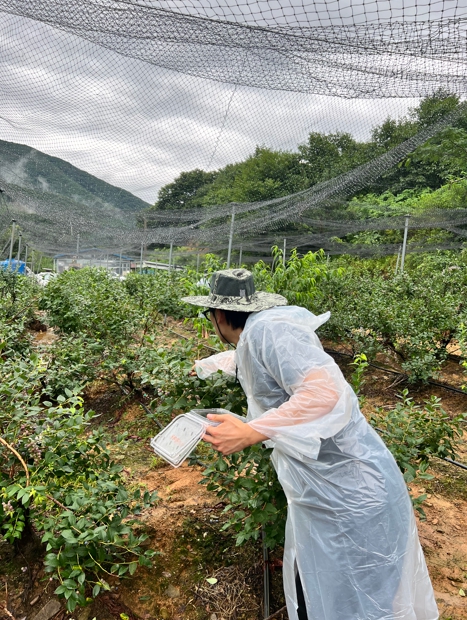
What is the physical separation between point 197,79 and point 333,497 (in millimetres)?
3974

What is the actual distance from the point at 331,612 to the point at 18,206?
956 centimetres

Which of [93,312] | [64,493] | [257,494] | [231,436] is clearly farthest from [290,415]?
[93,312]

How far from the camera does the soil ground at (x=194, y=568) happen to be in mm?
1673

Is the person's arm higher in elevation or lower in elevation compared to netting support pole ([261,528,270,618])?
higher

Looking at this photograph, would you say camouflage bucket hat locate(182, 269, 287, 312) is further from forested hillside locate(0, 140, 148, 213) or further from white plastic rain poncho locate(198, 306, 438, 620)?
forested hillside locate(0, 140, 148, 213)

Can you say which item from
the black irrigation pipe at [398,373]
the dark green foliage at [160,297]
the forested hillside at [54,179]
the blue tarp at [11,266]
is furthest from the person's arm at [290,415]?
the blue tarp at [11,266]

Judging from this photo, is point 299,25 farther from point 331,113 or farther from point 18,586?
point 18,586

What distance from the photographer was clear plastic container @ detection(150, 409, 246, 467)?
1367mm

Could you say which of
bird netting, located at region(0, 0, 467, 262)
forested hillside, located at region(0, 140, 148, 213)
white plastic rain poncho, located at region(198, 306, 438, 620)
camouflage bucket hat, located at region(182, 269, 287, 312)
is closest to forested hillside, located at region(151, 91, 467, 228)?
bird netting, located at region(0, 0, 467, 262)

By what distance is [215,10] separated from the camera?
2693mm

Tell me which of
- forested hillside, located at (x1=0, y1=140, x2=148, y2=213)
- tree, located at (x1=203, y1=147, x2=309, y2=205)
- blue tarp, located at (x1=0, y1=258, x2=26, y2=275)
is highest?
tree, located at (x1=203, y1=147, x2=309, y2=205)

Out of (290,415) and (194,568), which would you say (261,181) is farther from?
(290,415)

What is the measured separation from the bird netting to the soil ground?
9.21 feet

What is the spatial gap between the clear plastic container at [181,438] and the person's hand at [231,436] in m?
0.05
